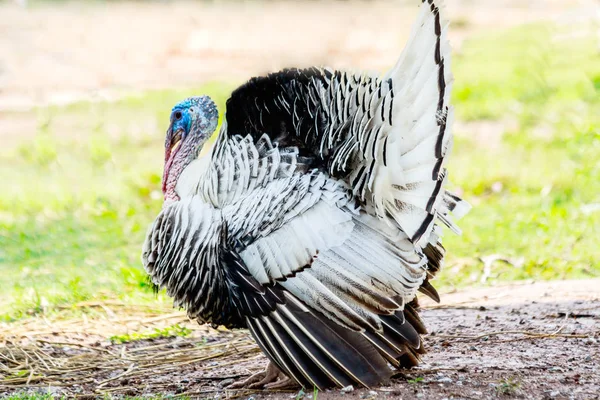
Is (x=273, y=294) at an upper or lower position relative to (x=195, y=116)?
lower

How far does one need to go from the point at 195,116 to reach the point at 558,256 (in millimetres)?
3400

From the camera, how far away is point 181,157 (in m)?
5.04

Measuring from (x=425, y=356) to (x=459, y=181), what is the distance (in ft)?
15.5

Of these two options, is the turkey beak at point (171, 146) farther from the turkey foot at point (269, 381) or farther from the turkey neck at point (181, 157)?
the turkey foot at point (269, 381)

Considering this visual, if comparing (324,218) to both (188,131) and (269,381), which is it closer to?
(269,381)

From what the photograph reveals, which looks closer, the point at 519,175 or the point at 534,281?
the point at 534,281

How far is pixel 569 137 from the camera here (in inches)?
389

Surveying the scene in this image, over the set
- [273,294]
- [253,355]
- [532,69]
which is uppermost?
[532,69]

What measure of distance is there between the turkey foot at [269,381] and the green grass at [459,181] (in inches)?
86.9

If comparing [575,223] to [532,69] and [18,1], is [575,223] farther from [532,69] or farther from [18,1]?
[18,1]

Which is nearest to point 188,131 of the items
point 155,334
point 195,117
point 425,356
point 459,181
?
point 195,117

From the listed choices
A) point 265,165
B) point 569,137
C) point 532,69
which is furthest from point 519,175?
point 265,165

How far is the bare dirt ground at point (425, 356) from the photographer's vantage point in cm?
416

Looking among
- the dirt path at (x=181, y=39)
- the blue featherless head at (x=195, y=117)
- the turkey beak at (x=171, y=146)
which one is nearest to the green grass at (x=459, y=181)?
the dirt path at (x=181, y=39)
